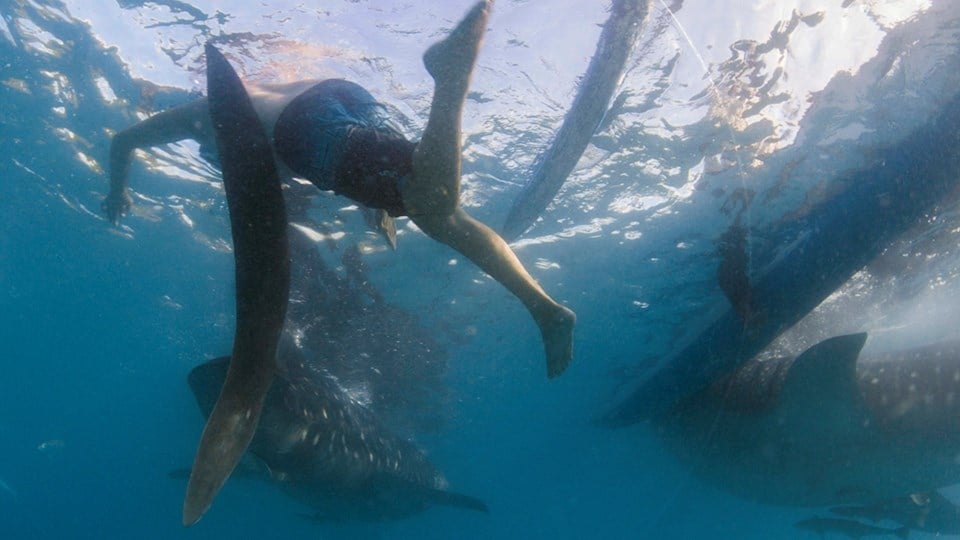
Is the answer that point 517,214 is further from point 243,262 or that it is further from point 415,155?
point 243,262

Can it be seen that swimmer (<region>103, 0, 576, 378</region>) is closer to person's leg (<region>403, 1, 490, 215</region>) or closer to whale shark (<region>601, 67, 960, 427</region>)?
person's leg (<region>403, 1, 490, 215</region>)

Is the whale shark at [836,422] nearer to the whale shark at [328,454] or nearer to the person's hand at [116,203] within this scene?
the whale shark at [328,454]

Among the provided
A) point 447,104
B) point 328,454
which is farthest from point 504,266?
point 328,454

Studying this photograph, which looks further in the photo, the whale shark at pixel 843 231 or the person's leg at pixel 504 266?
Result: the whale shark at pixel 843 231

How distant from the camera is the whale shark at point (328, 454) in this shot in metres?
7.86

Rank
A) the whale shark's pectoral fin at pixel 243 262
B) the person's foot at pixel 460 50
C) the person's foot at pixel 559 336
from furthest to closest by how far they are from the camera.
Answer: the person's foot at pixel 559 336 < the person's foot at pixel 460 50 < the whale shark's pectoral fin at pixel 243 262

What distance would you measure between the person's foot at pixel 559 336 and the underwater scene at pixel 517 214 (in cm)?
2

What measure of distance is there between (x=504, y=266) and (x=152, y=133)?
4315mm

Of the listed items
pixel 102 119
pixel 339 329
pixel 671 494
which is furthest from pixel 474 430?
pixel 102 119

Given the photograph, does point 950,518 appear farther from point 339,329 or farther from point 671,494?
point 671,494

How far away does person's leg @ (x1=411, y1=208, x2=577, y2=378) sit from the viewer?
3.48 m

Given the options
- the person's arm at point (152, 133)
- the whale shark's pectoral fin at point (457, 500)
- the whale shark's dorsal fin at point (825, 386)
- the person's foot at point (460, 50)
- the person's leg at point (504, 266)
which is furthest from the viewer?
the whale shark's pectoral fin at point (457, 500)

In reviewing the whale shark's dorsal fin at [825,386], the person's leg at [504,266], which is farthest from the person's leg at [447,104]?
the whale shark's dorsal fin at [825,386]

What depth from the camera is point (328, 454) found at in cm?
946
